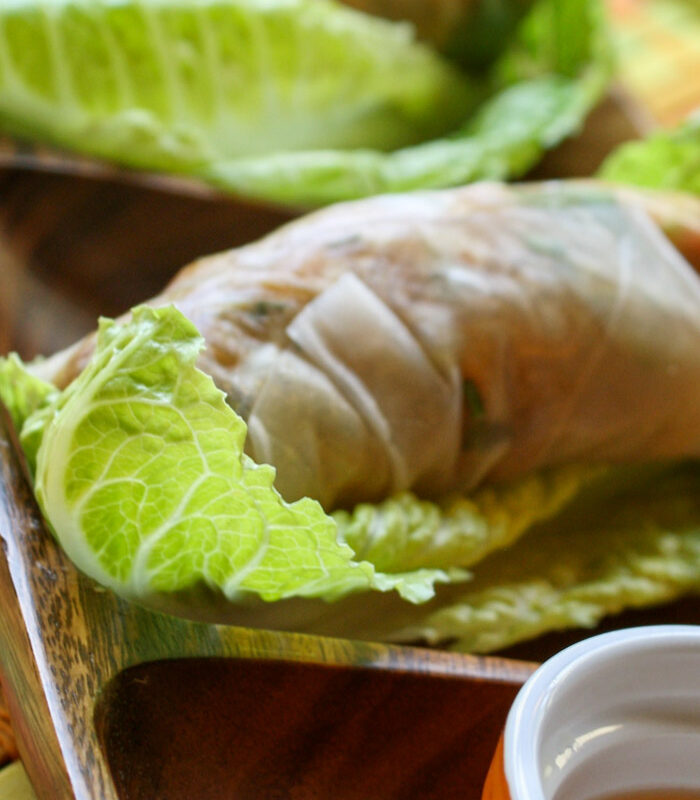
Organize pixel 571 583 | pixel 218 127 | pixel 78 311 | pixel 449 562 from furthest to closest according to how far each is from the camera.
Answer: pixel 218 127, pixel 78 311, pixel 571 583, pixel 449 562

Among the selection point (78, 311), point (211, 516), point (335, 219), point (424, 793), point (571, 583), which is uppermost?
point (335, 219)

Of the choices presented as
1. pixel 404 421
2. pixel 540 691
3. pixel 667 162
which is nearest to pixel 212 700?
pixel 540 691

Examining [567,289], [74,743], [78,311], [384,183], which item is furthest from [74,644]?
[384,183]

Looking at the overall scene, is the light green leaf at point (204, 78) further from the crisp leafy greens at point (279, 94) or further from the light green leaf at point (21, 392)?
the light green leaf at point (21, 392)

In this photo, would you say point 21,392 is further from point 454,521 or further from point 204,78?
point 204,78

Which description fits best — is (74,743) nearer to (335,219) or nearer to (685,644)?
(685,644)

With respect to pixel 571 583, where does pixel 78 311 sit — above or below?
above

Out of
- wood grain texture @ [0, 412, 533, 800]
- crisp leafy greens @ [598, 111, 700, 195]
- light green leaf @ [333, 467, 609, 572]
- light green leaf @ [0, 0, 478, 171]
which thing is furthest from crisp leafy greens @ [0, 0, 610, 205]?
wood grain texture @ [0, 412, 533, 800]

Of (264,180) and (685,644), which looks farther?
(264,180)
